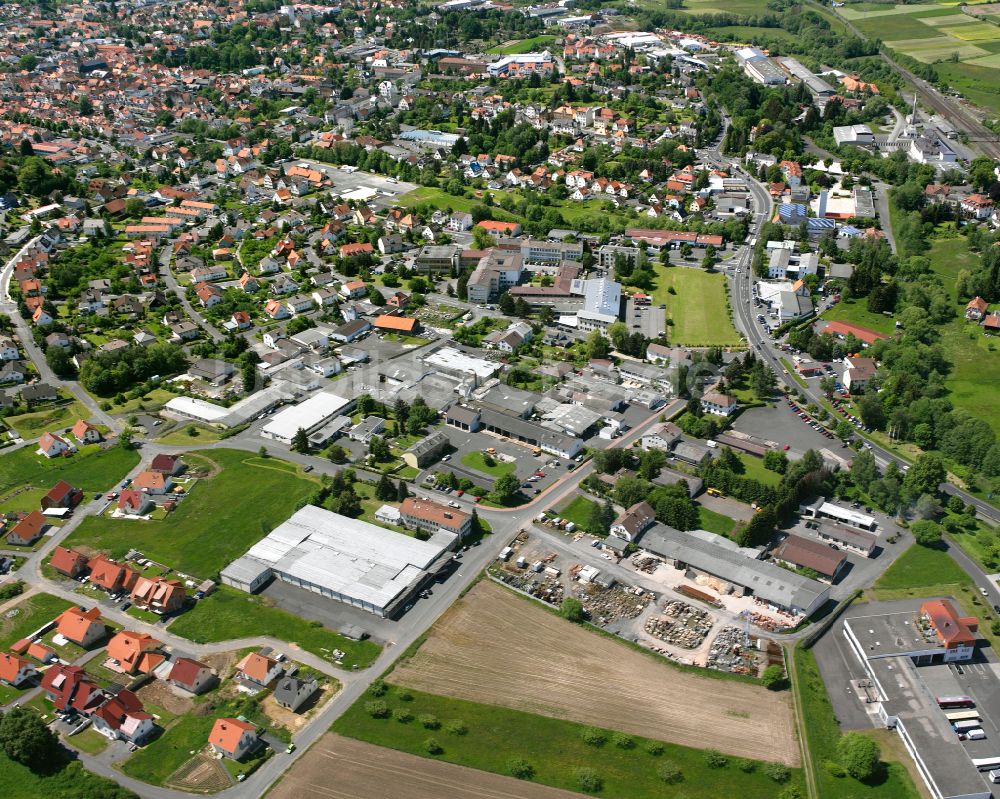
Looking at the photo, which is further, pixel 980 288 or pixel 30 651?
pixel 980 288

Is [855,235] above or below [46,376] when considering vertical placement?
above

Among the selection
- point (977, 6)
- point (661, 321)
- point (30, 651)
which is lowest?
point (30, 651)

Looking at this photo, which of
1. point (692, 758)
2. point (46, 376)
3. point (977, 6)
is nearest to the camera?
point (692, 758)

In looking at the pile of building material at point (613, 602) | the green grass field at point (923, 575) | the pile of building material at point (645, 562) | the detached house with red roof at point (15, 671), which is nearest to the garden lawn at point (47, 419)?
the detached house with red roof at point (15, 671)

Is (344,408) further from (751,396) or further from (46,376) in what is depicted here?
(751,396)

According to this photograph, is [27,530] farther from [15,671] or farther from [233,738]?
[233,738]

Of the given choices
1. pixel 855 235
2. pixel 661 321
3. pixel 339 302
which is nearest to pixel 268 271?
pixel 339 302

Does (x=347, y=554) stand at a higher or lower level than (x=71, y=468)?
higher

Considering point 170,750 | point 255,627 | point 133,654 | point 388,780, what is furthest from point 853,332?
point 170,750
